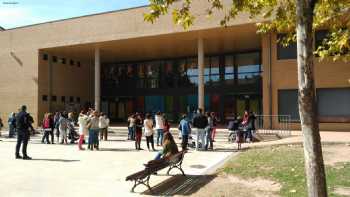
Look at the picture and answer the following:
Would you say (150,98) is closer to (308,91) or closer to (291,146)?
(291,146)

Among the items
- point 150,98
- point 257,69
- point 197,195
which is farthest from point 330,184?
point 150,98

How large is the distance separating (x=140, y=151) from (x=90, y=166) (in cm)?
398

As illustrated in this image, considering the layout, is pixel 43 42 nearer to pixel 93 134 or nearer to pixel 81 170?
pixel 93 134

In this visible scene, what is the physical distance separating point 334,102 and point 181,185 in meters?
15.0

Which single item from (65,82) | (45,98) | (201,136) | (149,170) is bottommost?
(149,170)

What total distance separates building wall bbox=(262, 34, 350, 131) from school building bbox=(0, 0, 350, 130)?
0.05 metres

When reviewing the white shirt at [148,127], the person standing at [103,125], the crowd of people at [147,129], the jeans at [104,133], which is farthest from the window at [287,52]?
the jeans at [104,133]

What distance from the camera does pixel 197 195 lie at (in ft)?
28.1

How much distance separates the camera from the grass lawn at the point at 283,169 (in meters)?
9.02

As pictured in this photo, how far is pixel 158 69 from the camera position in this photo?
3372 centimetres

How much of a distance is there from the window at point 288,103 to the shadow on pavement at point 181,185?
1345 cm

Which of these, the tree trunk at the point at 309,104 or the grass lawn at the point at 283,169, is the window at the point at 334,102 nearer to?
the grass lawn at the point at 283,169

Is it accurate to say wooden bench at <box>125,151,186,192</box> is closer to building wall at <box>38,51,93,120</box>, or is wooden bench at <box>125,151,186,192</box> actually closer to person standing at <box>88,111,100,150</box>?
person standing at <box>88,111,100,150</box>

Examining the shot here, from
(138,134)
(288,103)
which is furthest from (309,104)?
(288,103)
